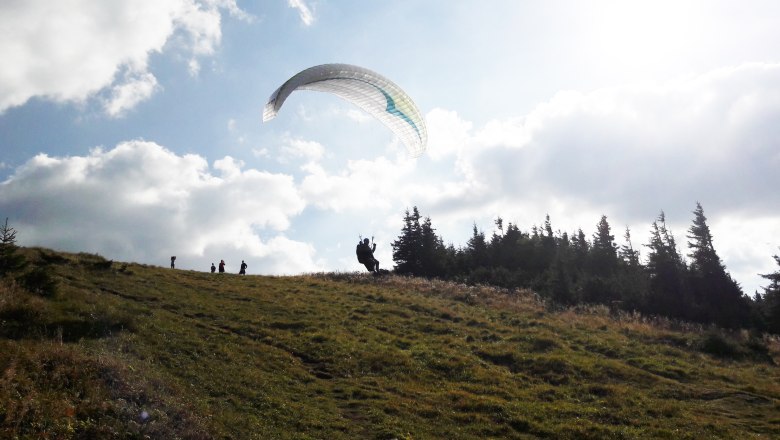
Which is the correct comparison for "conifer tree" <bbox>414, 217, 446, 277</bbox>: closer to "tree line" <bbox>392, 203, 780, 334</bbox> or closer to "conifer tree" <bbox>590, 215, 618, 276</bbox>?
"tree line" <bbox>392, 203, 780, 334</bbox>

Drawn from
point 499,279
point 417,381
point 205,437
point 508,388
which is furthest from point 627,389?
point 499,279

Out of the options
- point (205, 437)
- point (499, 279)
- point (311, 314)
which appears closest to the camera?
point (205, 437)

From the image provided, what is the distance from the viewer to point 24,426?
395 inches

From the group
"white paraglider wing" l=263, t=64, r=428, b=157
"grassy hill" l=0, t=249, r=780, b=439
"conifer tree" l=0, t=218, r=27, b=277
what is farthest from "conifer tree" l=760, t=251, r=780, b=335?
"conifer tree" l=0, t=218, r=27, b=277

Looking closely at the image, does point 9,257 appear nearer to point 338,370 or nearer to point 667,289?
point 338,370

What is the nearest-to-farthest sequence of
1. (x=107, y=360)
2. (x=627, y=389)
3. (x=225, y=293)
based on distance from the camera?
(x=107, y=360) → (x=627, y=389) → (x=225, y=293)

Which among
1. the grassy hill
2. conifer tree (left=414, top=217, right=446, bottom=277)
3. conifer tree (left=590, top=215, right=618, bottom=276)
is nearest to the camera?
the grassy hill

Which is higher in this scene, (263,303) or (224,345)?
(263,303)

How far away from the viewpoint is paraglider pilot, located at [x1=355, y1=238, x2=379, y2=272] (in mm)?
43156

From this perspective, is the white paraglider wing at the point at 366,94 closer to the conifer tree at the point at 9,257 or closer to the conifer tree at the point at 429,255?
the conifer tree at the point at 9,257

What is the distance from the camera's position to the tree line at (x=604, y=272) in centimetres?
4166

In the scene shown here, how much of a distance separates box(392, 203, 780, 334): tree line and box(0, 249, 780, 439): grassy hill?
43.6 ft

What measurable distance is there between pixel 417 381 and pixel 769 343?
19.8 meters

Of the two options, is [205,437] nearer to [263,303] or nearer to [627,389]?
[627,389]
